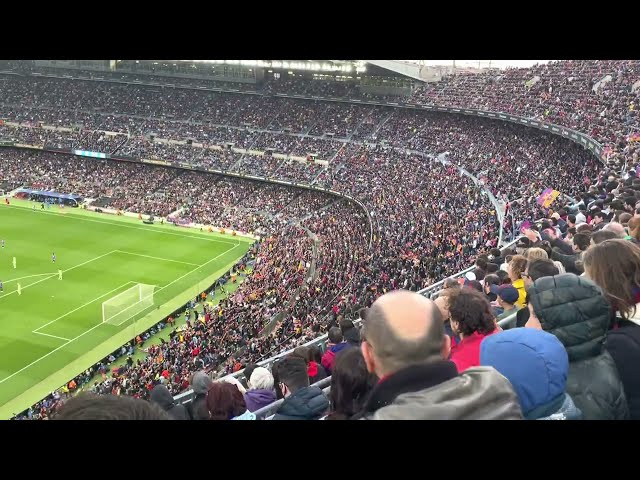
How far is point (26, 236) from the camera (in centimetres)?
4425

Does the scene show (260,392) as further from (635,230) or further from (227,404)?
(635,230)

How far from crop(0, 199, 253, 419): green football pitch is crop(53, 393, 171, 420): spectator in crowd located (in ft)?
75.7

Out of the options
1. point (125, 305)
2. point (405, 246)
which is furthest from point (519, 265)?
point (125, 305)

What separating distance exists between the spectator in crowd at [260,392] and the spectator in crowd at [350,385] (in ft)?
6.30

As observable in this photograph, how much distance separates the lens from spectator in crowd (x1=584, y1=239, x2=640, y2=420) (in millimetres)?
3779

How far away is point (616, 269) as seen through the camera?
444cm

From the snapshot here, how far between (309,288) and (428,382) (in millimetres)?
25108

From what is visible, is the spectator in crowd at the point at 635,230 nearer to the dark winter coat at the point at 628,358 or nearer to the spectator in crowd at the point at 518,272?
the spectator in crowd at the point at 518,272

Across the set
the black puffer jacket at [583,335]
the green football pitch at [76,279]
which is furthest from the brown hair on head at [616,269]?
the green football pitch at [76,279]

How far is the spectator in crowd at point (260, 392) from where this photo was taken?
624cm

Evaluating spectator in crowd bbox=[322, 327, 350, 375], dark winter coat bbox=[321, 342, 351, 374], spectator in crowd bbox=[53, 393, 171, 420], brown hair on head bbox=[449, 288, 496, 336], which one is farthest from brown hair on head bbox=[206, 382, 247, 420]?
spectator in crowd bbox=[53, 393, 171, 420]

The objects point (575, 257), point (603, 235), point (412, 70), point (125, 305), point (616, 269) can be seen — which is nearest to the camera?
point (616, 269)

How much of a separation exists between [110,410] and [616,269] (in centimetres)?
356
